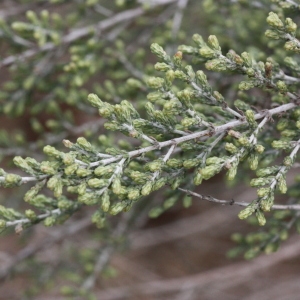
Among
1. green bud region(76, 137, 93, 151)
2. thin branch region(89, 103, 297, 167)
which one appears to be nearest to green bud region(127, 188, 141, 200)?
thin branch region(89, 103, 297, 167)

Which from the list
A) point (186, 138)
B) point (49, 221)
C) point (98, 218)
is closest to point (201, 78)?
point (186, 138)

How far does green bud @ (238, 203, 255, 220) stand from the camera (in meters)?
1.85

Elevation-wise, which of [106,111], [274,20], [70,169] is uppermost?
[274,20]

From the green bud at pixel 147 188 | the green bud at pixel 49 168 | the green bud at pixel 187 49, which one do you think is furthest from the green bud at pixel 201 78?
the green bud at pixel 49 168

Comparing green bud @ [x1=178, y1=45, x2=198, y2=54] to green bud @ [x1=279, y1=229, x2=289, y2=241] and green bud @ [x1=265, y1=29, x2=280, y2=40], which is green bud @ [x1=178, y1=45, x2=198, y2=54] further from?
green bud @ [x1=279, y1=229, x2=289, y2=241]

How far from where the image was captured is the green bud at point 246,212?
185 centimetres

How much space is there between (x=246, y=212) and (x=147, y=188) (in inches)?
17.4

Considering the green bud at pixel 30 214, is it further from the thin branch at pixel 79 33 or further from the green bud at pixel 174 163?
the thin branch at pixel 79 33

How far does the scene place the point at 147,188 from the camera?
1.84m

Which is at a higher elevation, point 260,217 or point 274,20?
point 274,20

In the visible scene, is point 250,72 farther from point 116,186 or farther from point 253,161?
point 116,186

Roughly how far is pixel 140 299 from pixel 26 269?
207 cm

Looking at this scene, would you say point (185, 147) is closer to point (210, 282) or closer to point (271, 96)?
point (271, 96)

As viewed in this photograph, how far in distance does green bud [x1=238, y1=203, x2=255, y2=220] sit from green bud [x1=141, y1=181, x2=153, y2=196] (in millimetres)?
405
